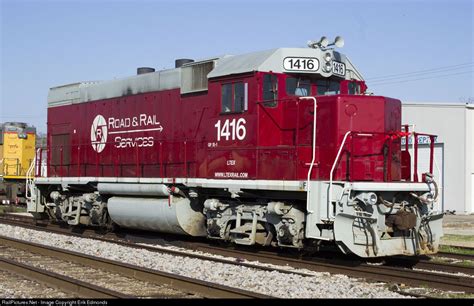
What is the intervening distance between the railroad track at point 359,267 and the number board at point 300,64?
→ 3.46 metres

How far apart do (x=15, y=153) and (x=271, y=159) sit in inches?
806

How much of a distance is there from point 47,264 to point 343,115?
5.79m

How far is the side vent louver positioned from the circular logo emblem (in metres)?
3.48

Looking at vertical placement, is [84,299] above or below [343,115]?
below

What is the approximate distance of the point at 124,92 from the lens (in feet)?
49.7

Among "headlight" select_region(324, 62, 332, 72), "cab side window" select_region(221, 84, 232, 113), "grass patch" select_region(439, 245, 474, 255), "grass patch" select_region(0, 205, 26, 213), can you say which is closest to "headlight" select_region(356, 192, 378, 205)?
"headlight" select_region(324, 62, 332, 72)

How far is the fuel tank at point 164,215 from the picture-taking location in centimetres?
1295

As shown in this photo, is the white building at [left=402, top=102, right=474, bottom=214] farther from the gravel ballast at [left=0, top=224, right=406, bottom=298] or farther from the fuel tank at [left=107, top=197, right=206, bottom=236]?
the gravel ballast at [left=0, top=224, right=406, bottom=298]

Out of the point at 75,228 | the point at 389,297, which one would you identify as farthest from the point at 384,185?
the point at 75,228

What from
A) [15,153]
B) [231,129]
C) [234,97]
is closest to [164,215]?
[231,129]

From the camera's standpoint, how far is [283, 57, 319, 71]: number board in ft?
36.4

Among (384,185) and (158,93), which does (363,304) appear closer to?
(384,185)

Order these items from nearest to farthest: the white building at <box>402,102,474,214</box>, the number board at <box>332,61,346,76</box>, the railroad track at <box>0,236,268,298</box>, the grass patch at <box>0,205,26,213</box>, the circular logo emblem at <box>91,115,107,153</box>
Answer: the railroad track at <box>0,236,268,298</box>
the number board at <box>332,61,346,76</box>
the circular logo emblem at <box>91,115,107,153</box>
the grass patch at <box>0,205,26,213</box>
the white building at <box>402,102,474,214</box>

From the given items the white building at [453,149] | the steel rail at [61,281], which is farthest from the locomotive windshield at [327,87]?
the white building at [453,149]
